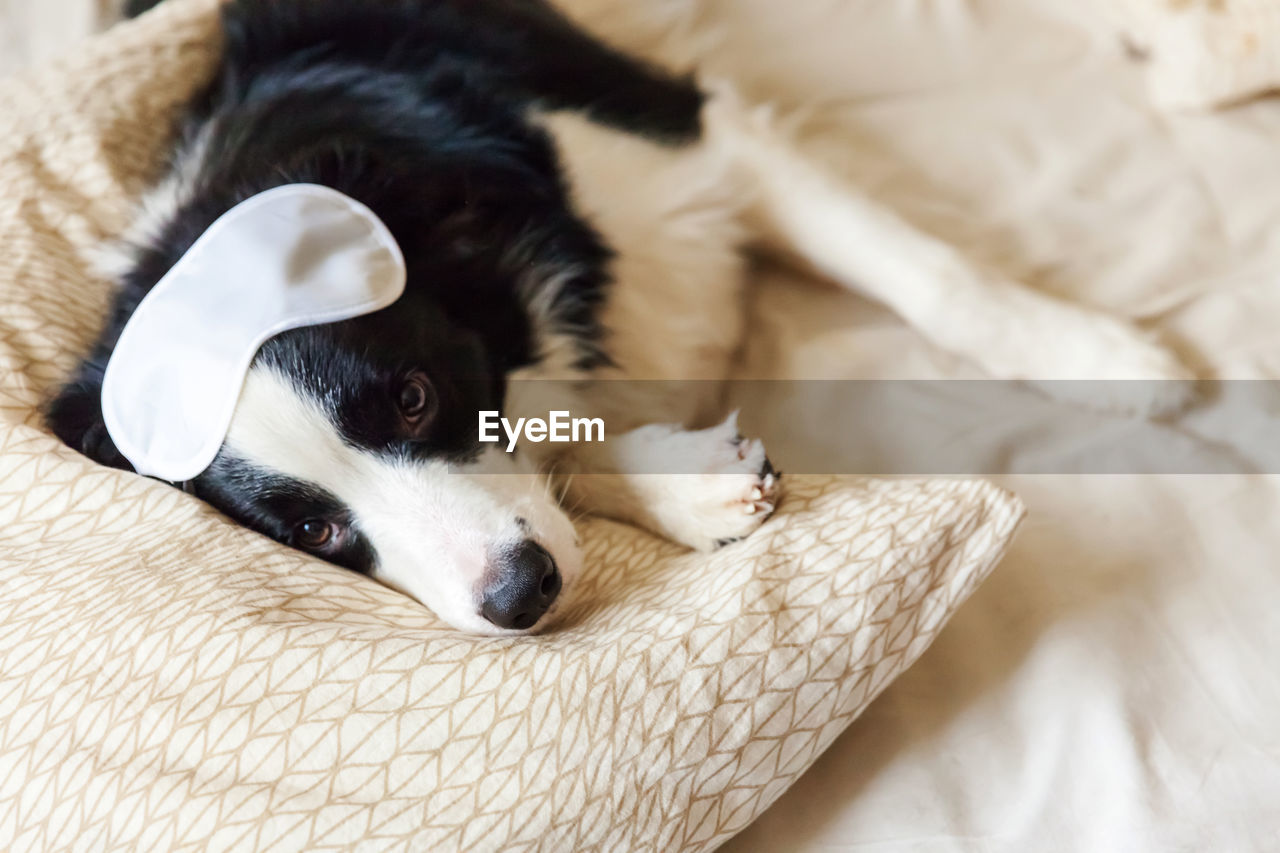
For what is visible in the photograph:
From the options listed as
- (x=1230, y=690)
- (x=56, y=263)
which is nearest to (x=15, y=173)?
(x=56, y=263)

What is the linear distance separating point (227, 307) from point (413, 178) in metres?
0.42

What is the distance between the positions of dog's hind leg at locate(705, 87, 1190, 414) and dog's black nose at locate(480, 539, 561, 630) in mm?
957

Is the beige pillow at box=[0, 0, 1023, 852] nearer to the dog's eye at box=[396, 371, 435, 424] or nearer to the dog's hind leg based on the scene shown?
the dog's eye at box=[396, 371, 435, 424]

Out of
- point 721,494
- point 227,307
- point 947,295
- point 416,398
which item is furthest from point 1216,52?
point 227,307

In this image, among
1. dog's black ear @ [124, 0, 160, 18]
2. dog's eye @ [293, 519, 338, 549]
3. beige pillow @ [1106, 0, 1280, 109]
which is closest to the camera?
dog's eye @ [293, 519, 338, 549]

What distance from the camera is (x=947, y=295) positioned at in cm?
183

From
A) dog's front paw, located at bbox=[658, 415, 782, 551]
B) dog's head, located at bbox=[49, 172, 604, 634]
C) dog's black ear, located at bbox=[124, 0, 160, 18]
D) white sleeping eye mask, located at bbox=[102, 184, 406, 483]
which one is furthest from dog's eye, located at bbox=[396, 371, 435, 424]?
dog's black ear, located at bbox=[124, 0, 160, 18]

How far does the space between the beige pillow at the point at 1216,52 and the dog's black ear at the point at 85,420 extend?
2274 millimetres

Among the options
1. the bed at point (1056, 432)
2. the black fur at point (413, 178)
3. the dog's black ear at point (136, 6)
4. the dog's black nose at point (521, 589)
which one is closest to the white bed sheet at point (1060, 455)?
the bed at point (1056, 432)

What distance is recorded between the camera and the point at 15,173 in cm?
183

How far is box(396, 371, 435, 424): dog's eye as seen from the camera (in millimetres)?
1468

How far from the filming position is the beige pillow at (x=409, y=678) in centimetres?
107

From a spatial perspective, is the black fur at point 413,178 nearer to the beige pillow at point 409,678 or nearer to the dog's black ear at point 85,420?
the dog's black ear at point 85,420

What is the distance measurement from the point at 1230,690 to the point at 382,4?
199 centimetres
